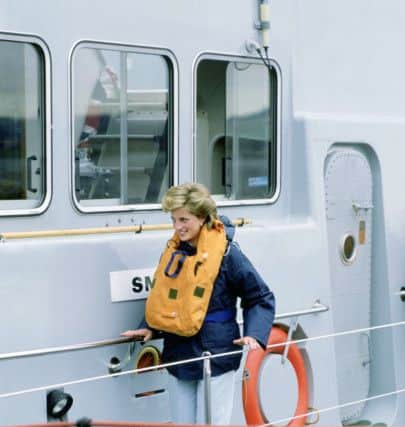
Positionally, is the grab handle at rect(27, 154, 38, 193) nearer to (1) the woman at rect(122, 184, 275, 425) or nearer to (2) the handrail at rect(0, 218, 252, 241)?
(2) the handrail at rect(0, 218, 252, 241)

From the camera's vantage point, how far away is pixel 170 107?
16.6 ft

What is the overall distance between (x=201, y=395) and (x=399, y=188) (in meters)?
2.44

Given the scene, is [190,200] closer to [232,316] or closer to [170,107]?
[232,316]

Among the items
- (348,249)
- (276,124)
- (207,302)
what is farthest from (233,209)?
(207,302)

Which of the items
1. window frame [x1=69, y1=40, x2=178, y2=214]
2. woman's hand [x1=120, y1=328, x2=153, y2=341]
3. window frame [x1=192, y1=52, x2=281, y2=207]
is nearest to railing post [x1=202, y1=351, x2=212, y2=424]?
woman's hand [x1=120, y1=328, x2=153, y2=341]

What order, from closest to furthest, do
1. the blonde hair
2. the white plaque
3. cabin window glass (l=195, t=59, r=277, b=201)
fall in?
the blonde hair < the white plaque < cabin window glass (l=195, t=59, r=277, b=201)

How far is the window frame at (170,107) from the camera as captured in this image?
467cm

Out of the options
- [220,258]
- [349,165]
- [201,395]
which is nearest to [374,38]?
[349,165]

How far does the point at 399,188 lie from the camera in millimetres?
6273

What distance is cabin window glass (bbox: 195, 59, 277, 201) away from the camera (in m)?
5.30

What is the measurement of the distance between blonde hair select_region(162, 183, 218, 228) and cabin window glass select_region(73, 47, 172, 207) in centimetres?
57

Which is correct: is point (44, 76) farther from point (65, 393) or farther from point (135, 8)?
point (65, 393)

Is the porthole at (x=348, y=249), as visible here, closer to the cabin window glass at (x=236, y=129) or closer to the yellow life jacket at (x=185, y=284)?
the cabin window glass at (x=236, y=129)

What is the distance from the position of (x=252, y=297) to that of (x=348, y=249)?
172 cm
